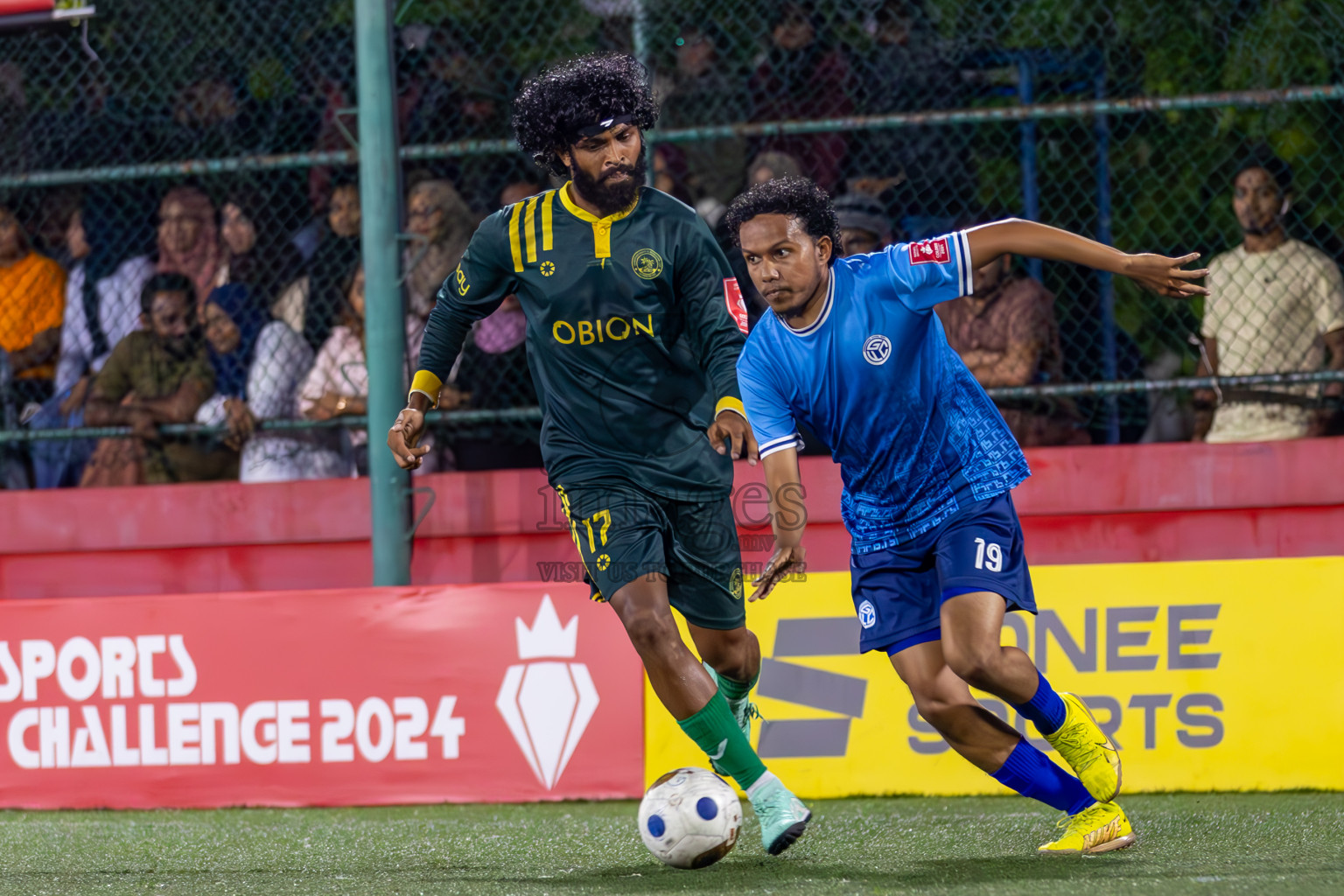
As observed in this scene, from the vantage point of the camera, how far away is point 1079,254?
3994 mm

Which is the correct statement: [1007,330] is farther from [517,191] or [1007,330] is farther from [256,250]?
[256,250]

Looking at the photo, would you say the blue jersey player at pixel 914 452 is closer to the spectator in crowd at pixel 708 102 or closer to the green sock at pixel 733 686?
the green sock at pixel 733 686

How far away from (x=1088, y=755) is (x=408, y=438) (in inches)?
85.5

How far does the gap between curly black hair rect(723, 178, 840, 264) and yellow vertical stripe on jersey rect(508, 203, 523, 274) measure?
2.23 ft

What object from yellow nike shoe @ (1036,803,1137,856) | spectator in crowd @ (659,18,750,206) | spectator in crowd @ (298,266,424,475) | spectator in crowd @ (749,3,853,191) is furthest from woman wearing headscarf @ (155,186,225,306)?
yellow nike shoe @ (1036,803,1137,856)

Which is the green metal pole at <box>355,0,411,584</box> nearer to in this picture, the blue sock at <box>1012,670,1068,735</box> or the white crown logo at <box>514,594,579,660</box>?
the white crown logo at <box>514,594,579,660</box>

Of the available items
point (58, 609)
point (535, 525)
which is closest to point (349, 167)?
point (535, 525)

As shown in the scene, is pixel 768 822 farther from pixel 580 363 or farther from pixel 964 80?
pixel 964 80

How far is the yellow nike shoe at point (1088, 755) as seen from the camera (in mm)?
4285

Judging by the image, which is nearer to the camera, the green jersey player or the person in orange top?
the green jersey player

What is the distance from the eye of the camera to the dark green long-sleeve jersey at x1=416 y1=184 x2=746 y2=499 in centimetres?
460

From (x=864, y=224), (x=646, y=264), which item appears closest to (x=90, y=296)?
(x=864, y=224)

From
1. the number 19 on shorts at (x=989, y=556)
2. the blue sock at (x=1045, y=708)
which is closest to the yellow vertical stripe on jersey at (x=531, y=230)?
the number 19 on shorts at (x=989, y=556)

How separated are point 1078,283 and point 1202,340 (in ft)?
1.90
